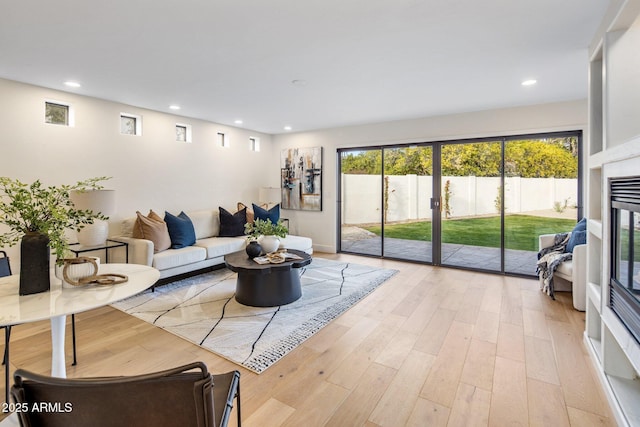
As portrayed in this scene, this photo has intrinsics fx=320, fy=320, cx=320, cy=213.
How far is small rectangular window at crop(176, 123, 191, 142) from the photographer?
5199 millimetres

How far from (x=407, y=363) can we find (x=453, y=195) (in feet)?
11.4

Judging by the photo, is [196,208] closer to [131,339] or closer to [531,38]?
[131,339]

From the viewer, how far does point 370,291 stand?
3.90 m

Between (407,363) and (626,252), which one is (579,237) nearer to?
(626,252)

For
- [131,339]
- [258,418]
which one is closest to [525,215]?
[258,418]

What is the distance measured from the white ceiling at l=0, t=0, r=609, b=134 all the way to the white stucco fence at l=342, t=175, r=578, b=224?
1.18 metres

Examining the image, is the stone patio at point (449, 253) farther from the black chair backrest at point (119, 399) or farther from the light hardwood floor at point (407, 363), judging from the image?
the black chair backrest at point (119, 399)

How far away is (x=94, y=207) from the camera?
11.3ft

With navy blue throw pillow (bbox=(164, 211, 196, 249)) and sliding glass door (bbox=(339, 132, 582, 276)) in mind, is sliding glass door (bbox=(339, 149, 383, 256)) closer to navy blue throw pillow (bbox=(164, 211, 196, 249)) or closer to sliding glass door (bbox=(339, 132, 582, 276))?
sliding glass door (bbox=(339, 132, 582, 276))

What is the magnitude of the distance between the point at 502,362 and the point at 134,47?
3812mm

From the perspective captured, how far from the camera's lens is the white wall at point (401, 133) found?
430cm

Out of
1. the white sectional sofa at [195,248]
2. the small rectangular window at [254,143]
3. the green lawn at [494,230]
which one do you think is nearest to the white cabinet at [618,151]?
the green lawn at [494,230]

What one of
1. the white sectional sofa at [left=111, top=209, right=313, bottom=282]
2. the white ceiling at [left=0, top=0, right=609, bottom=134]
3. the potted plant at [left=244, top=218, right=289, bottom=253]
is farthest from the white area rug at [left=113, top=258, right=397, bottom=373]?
the white ceiling at [left=0, top=0, right=609, bottom=134]

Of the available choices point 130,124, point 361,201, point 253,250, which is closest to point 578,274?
point 253,250
